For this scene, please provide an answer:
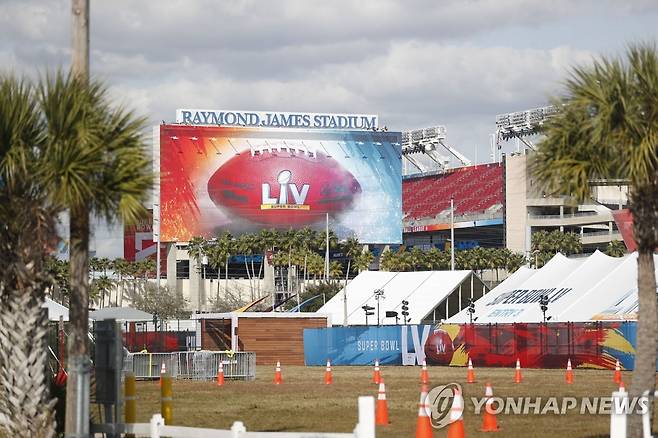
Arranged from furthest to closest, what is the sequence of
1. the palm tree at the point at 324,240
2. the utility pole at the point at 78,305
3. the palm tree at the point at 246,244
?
the palm tree at the point at 246,244, the palm tree at the point at 324,240, the utility pole at the point at 78,305

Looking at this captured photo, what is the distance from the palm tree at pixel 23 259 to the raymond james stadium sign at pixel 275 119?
5668 inches

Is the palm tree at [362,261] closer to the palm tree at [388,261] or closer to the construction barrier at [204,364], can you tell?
the palm tree at [388,261]

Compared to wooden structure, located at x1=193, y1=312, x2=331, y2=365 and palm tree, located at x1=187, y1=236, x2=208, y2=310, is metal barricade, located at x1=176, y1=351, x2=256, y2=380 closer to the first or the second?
wooden structure, located at x1=193, y1=312, x2=331, y2=365

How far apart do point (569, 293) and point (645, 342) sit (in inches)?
1805

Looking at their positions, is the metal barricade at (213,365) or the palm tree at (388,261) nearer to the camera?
the metal barricade at (213,365)

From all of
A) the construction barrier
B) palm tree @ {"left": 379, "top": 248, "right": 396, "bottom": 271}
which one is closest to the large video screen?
palm tree @ {"left": 379, "top": 248, "right": 396, "bottom": 271}

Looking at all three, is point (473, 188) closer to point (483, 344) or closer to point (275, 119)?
point (275, 119)

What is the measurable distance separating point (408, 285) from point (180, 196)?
251ft

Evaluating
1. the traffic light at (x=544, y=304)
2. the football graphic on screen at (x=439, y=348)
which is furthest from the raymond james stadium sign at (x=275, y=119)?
the traffic light at (x=544, y=304)

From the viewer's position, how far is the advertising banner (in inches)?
2046

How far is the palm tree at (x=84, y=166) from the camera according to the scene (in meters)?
16.4

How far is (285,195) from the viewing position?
160375mm

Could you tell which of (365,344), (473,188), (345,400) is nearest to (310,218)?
(473,188)

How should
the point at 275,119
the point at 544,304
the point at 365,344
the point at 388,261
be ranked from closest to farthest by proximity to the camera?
the point at 544,304 → the point at 365,344 → the point at 388,261 → the point at 275,119
